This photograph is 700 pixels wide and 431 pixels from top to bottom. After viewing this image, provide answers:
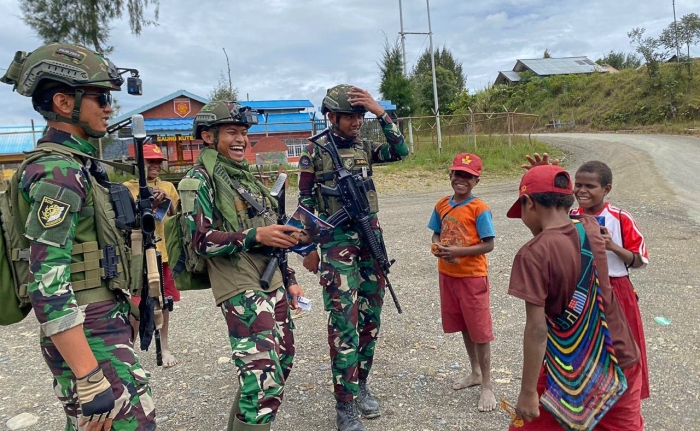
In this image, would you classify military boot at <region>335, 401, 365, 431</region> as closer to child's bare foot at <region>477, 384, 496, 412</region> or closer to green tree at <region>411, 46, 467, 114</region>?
child's bare foot at <region>477, 384, 496, 412</region>

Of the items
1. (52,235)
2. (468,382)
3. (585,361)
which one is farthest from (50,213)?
(468,382)

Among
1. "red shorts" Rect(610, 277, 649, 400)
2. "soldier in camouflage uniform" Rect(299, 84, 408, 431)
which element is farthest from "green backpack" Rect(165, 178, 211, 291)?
"red shorts" Rect(610, 277, 649, 400)

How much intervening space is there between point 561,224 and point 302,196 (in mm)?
1926

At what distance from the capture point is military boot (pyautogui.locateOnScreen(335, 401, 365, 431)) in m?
3.10

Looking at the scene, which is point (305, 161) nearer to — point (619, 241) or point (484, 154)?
point (619, 241)

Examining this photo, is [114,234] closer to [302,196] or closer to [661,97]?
[302,196]

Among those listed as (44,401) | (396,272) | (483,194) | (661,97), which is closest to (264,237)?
(44,401)

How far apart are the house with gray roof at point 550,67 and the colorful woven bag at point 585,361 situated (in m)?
55.3

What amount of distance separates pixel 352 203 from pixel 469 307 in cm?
108

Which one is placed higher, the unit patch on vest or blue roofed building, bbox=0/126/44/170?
blue roofed building, bbox=0/126/44/170

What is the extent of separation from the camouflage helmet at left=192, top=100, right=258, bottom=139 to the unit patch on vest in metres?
1.04

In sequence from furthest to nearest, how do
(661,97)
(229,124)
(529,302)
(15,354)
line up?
(661,97) → (15,354) → (229,124) → (529,302)

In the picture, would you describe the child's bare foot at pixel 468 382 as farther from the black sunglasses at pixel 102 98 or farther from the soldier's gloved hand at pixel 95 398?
the black sunglasses at pixel 102 98

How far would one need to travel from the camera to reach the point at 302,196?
3529 mm
